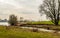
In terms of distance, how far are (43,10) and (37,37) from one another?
2001 inches

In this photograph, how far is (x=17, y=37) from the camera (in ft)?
76.1

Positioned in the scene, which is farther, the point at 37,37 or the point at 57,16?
the point at 57,16

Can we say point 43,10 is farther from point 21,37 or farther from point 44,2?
point 21,37

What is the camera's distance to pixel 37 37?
24.2m

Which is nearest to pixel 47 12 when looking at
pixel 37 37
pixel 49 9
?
pixel 49 9

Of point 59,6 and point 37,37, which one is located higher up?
point 59,6

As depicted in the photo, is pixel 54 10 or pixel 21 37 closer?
pixel 21 37

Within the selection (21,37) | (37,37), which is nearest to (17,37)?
(21,37)

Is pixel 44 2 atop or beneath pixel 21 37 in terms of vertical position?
atop

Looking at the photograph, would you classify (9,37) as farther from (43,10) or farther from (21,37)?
(43,10)

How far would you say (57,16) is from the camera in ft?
241

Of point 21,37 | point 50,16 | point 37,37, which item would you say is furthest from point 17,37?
point 50,16

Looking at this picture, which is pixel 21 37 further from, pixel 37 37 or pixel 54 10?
pixel 54 10

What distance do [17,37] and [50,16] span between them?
168ft
